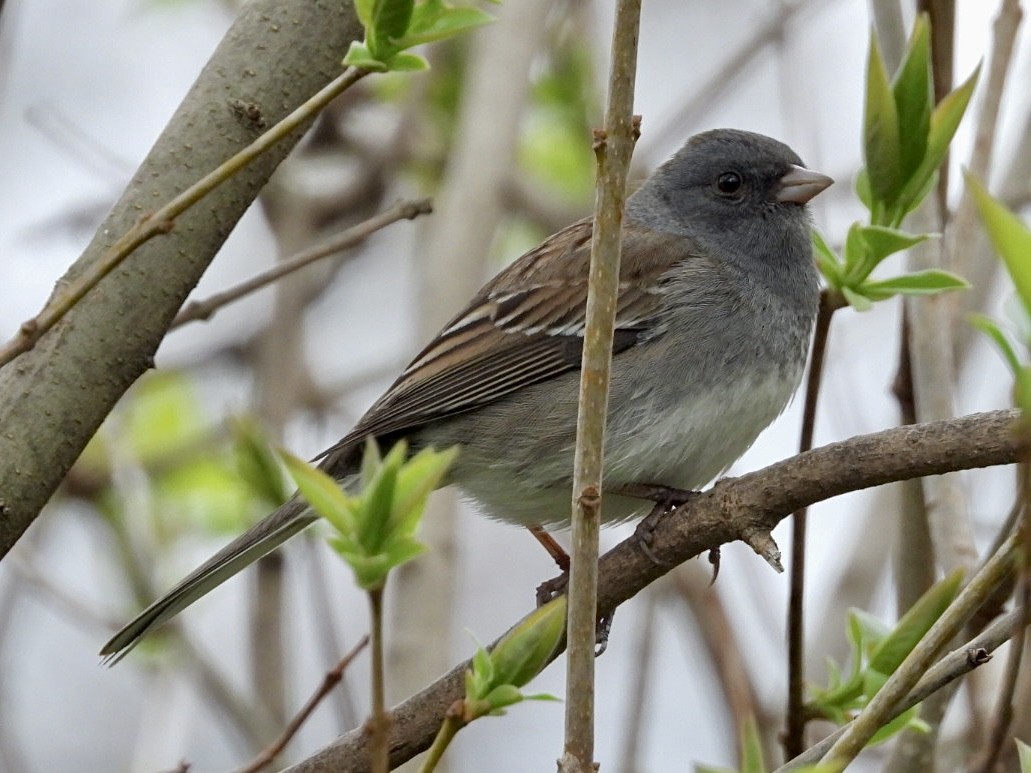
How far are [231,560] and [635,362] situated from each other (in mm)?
863

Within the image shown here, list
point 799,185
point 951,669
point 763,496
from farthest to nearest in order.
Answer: point 799,185 → point 763,496 → point 951,669

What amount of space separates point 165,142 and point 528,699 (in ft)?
3.02

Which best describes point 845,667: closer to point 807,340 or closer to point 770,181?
point 807,340

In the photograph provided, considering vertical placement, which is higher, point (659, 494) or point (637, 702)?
point (659, 494)

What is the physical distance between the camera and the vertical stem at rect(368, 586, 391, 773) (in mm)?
1000

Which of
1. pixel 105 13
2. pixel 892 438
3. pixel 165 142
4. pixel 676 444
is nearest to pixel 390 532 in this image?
pixel 892 438

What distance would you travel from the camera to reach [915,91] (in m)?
1.54

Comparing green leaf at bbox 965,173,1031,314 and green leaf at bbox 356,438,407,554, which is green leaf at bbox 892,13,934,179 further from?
green leaf at bbox 356,438,407,554

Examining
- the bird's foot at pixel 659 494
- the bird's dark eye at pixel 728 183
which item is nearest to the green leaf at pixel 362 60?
the bird's foot at pixel 659 494

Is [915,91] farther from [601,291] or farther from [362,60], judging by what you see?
[362,60]

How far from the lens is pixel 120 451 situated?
3574 mm

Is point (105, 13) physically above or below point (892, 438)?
above

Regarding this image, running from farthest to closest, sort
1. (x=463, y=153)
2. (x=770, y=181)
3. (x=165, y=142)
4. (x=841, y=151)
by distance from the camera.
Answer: (x=841, y=151) → (x=463, y=153) → (x=770, y=181) → (x=165, y=142)

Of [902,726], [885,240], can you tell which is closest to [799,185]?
[885,240]
